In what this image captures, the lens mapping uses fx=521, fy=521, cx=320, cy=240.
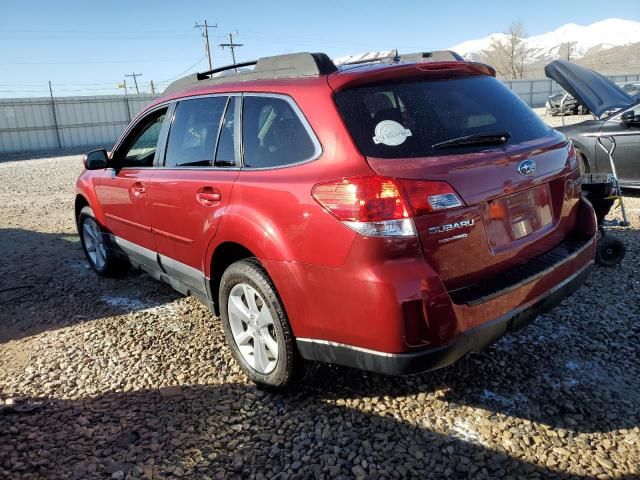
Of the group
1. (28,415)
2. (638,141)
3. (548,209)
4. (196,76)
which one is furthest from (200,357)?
(638,141)

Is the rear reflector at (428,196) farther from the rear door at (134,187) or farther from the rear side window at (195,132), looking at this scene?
the rear door at (134,187)

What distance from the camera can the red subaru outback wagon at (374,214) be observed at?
2.27 metres

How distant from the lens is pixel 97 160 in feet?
15.0

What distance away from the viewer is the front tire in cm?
275

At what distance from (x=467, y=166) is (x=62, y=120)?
107 feet

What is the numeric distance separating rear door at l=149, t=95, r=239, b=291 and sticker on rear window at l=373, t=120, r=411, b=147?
37.3 inches

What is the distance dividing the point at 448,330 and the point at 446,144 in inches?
34.5

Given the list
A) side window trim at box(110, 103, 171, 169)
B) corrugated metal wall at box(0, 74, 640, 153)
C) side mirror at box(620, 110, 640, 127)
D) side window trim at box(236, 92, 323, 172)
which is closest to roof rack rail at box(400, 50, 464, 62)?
side window trim at box(236, 92, 323, 172)

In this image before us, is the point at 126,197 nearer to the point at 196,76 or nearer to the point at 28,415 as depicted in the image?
the point at 196,76

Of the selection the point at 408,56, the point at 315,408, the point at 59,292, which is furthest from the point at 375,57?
the point at 59,292

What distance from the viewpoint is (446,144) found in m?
2.49

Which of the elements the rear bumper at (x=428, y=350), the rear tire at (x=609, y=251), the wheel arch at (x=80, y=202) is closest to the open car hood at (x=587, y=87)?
the rear tire at (x=609, y=251)

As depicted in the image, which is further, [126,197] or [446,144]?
[126,197]

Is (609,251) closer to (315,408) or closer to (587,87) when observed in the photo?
(587,87)
